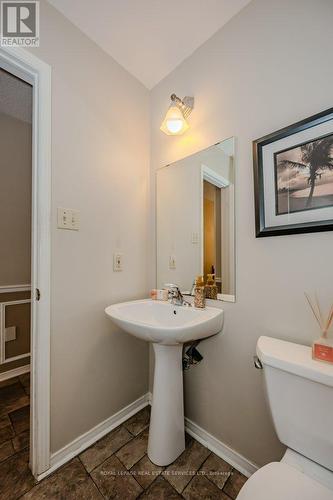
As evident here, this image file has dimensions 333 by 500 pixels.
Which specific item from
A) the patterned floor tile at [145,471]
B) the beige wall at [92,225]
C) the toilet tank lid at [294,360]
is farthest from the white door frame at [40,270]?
the toilet tank lid at [294,360]

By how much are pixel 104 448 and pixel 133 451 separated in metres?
0.17

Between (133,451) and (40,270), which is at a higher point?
(40,270)

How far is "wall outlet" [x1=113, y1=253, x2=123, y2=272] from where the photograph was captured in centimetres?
136

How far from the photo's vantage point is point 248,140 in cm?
105

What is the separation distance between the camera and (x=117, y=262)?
1376 millimetres

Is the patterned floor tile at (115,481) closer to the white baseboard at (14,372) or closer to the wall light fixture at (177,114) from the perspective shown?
the white baseboard at (14,372)

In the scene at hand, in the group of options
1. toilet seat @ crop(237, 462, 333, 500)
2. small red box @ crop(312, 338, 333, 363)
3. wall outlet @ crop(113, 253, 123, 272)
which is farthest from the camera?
wall outlet @ crop(113, 253, 123, 272)

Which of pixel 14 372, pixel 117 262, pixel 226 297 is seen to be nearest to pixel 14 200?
pixel 117 262

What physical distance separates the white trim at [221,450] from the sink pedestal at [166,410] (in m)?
0.14

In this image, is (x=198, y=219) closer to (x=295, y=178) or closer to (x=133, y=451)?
(x=295, y=178)

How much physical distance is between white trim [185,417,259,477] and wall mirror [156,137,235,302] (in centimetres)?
79

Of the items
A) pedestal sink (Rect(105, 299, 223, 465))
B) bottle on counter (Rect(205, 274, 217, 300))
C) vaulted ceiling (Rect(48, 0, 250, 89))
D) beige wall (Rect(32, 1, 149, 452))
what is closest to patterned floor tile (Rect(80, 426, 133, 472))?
beige wall (Rect(32, 1, 149, 452))

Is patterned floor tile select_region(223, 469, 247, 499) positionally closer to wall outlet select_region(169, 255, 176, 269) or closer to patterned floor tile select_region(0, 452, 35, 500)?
patterned floor tile select_region(0, 452, 35, 500)

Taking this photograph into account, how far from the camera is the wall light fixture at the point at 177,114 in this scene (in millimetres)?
1251
